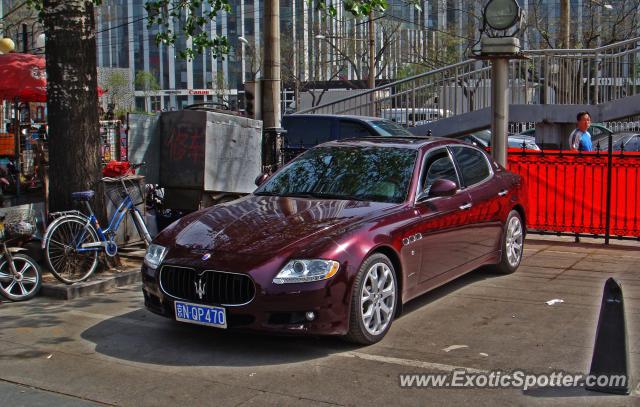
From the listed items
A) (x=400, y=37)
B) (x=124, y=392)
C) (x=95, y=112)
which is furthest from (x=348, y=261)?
(x=400, y=37)

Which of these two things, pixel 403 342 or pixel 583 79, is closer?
pixel 403 342

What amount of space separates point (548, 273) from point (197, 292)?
14.7 ft

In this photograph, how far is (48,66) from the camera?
8125mm

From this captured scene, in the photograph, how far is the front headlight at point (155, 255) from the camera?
588 cm

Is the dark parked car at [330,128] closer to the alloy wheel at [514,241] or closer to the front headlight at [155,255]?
the alloy wheel at [514,241]

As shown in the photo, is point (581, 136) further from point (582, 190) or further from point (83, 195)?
point (83, 195)

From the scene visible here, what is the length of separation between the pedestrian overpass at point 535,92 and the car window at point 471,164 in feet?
25.6

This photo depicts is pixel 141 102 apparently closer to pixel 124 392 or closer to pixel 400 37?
pixel 400 37

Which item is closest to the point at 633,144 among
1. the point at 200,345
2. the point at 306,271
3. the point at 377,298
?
the point at 377,298

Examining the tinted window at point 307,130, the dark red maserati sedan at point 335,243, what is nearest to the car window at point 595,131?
the tinted window at point 307,130

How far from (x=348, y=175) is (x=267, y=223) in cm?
119

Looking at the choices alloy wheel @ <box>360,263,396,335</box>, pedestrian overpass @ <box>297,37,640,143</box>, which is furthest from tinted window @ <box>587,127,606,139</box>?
alloy wheel @ <box>360,263,396,335</box>

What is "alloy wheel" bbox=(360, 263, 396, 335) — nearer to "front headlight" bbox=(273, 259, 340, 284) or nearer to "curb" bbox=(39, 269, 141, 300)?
"front headlight" bbox=(273, 259, 340, 284)

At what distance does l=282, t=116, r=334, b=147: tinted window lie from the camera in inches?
604
